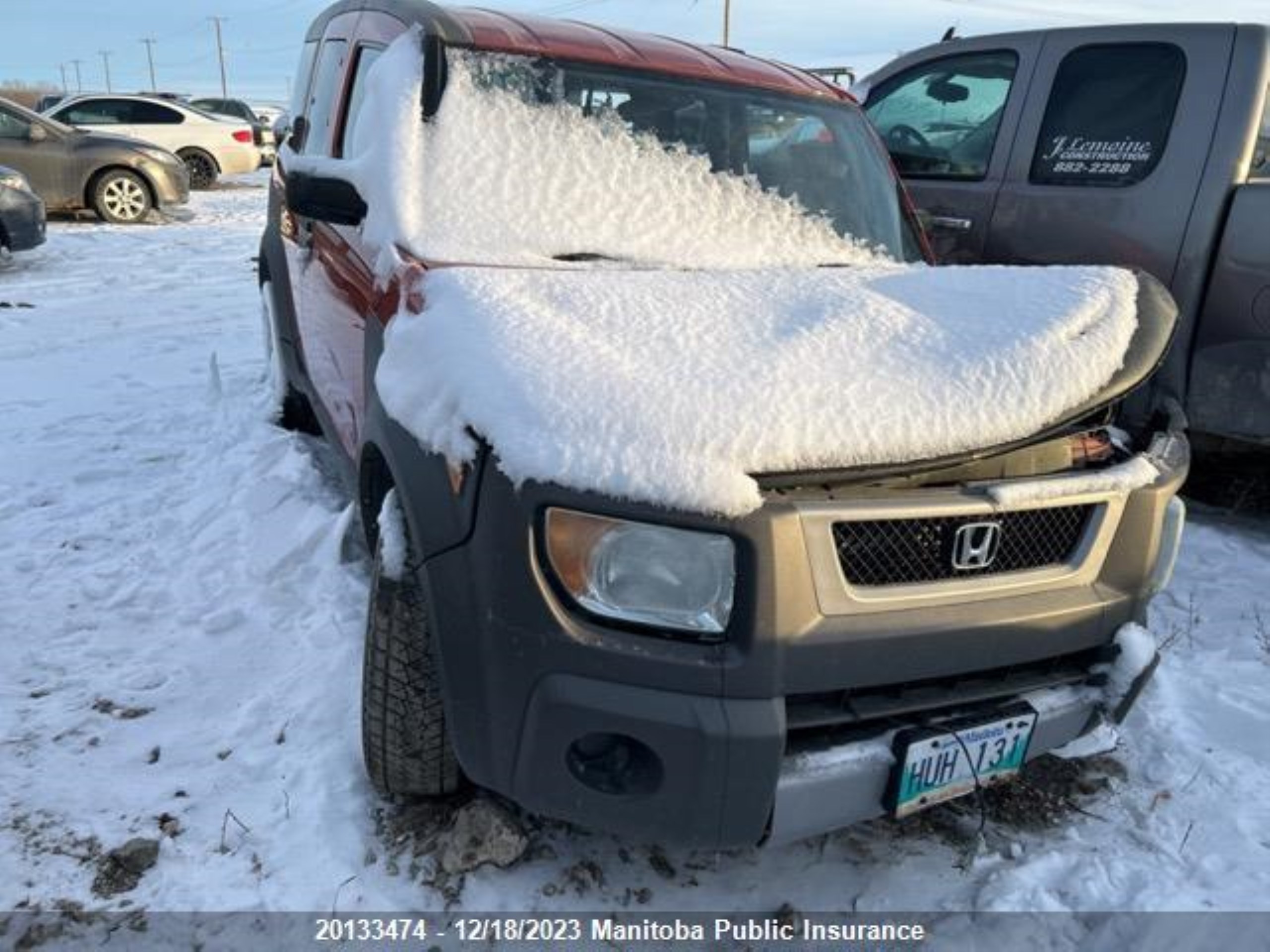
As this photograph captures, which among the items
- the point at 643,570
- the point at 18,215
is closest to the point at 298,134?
the point at 643,570

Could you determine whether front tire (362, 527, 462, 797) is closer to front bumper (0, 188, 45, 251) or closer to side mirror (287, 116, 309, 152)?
side mirror (287, 116, 309, 152)

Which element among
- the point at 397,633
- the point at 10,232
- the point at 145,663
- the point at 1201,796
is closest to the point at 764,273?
the point at 397,633

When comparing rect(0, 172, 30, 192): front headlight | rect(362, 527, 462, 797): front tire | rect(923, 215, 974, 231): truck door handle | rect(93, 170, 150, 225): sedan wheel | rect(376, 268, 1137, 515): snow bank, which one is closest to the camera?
rect(376, 268, 1137, 515): snow bank

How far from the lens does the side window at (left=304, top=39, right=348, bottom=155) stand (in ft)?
12.1

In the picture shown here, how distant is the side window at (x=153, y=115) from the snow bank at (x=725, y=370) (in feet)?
56.3

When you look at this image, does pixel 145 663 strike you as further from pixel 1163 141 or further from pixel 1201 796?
pixel 1163 141

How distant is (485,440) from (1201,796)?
6.98ft

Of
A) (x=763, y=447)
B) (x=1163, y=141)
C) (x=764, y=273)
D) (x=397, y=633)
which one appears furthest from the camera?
(x=1163, y=141)

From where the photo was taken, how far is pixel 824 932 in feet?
7.06

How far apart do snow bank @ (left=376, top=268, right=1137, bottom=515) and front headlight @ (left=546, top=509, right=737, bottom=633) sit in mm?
82

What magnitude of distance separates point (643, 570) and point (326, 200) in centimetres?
156

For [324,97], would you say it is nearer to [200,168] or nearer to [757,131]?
[757,131]

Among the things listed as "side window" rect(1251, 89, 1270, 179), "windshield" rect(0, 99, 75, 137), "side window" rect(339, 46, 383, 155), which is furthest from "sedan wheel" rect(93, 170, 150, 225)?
"side window" rect(1251, 89, 1270, 179)

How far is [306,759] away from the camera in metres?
2.53
